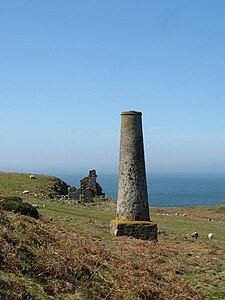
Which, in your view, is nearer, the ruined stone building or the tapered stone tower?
the tapered stone tower

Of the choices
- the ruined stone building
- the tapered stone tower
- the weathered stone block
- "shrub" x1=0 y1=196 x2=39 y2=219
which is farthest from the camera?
the ruined stone building

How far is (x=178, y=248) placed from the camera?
1852 cm

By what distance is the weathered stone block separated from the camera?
1992 centimetres

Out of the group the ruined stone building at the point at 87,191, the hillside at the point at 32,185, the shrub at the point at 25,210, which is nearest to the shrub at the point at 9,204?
the shrub at the point at 25,210

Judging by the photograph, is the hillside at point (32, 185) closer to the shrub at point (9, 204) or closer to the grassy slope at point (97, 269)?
the shrub at point (9, 204)

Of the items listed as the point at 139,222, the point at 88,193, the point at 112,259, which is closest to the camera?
the point at 112,259

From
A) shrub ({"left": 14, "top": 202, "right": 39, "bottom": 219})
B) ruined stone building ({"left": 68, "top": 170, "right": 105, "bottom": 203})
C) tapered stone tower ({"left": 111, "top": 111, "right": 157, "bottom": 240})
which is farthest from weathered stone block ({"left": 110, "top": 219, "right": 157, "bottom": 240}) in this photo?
ruined stone building ({"left": 68, "top": 170, "right": 105, "bottom": 203})

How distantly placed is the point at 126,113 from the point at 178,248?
19.9 feet

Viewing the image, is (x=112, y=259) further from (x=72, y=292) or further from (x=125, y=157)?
(x=125, y=157)

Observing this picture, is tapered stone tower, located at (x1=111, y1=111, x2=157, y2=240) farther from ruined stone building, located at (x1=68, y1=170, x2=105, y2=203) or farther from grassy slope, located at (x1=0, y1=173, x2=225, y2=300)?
ruined stone building, located at (x1=68, y1=170, x2=105, y2=203)

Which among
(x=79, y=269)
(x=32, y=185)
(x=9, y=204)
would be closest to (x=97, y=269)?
(x=79, y=269)

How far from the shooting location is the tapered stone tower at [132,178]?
20.4m

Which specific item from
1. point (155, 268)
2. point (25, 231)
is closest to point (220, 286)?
Answer: point (155, 268)

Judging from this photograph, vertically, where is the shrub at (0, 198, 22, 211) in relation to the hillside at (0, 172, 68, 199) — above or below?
below
